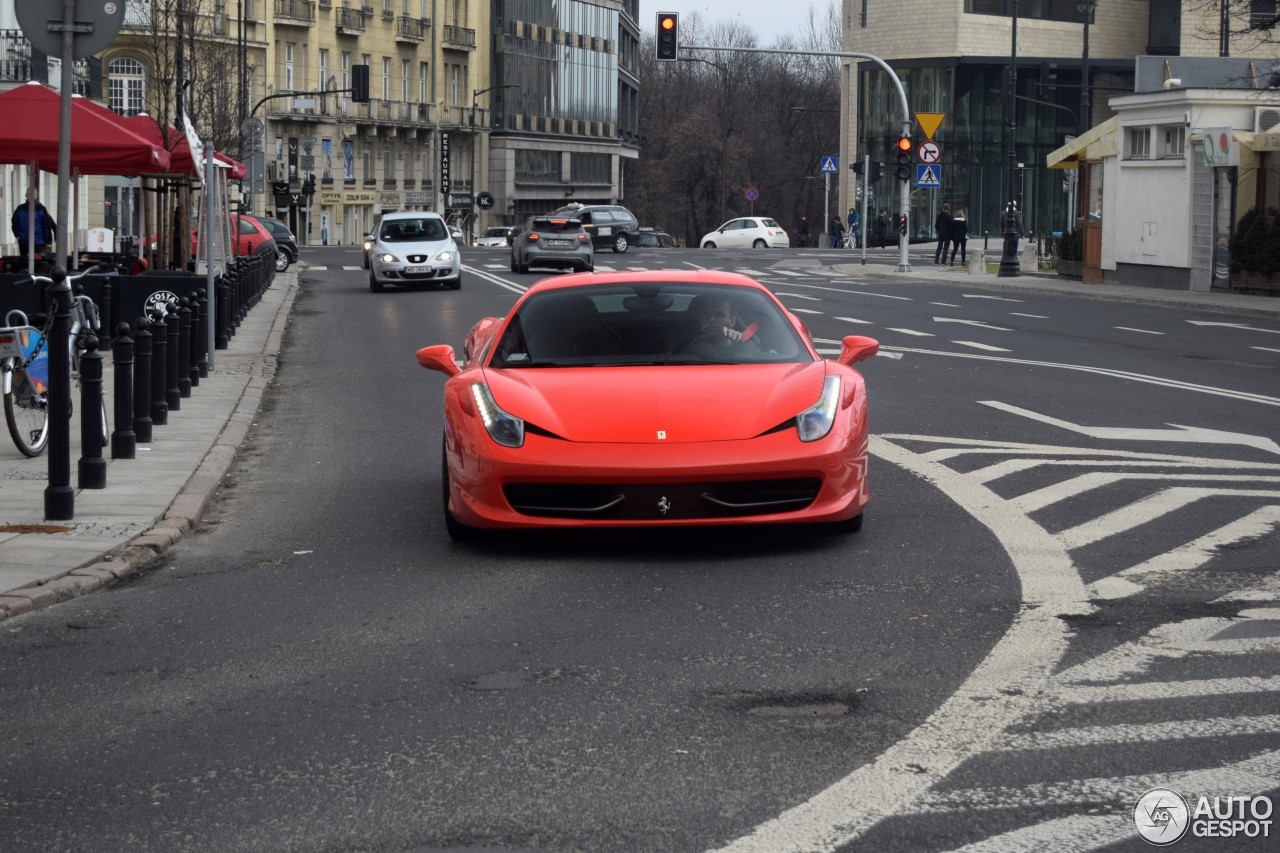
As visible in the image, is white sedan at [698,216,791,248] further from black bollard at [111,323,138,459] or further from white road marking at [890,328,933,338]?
black bollard at [111,323,138,459]

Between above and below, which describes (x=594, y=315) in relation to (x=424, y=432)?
above

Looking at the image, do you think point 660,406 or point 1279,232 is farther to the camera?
point 1279,232

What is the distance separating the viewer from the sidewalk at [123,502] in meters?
8.12

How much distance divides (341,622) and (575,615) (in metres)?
0.88

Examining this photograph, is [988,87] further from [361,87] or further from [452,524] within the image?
[452,524]

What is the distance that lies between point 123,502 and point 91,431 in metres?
0.56

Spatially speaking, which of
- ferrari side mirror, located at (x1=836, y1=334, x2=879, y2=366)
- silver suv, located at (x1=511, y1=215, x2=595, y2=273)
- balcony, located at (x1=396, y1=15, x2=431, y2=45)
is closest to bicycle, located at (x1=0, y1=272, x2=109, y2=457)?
ferrari side mirror, located at (x1=836, y1=334, x2=879, y2=366)

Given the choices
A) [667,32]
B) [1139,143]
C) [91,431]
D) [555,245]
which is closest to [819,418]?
[91,431]

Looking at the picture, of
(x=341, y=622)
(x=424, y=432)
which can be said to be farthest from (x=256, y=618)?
(x=424, y=432)

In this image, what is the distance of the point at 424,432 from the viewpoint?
13953 millimetres

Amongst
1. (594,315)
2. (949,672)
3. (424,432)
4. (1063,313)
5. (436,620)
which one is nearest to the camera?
(949,672)

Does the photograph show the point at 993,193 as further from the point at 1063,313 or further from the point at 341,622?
the point at 341,622

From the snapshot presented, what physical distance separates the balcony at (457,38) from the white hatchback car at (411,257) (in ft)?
206

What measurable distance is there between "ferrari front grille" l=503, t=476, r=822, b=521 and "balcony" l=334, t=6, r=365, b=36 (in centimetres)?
8671
